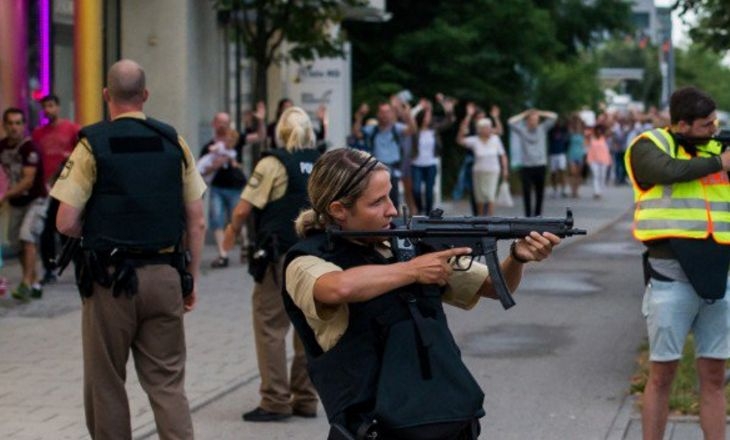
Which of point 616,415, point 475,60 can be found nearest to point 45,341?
point 616,415

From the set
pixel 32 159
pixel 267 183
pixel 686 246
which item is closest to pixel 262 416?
pixel 267 183

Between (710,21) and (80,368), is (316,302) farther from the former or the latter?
(710,21)

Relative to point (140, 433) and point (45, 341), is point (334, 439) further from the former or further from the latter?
point (45, 341)

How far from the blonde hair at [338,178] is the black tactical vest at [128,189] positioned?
6.89 feet

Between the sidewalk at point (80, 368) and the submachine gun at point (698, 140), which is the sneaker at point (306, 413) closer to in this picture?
the sidewalk at point (80, 368)

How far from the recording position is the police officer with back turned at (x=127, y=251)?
6.73 meters

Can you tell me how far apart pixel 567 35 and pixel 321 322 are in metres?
32.5

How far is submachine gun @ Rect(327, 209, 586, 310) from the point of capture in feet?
15.1

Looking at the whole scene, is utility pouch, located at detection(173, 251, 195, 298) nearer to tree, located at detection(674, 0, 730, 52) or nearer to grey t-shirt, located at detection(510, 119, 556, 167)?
tree, located at detection(674, 0, 730, 52)

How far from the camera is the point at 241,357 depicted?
1120cm

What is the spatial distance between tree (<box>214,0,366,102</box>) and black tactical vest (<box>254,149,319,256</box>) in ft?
29.8

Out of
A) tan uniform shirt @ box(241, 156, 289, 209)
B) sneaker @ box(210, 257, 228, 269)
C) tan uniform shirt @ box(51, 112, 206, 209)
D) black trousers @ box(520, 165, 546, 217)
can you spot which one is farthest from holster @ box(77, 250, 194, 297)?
black trousers @ box(520, 165, 546, 217)

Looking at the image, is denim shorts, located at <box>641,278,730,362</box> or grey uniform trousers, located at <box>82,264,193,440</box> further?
denim shorts, located at <box>641,278,730,362</box>

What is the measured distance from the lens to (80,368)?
10641 millimetres
